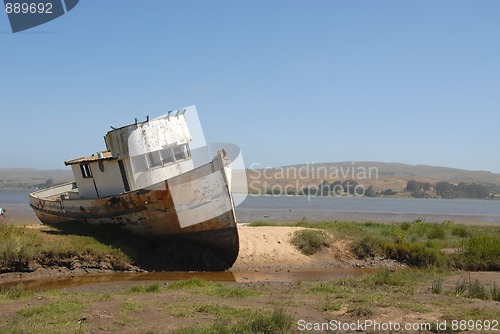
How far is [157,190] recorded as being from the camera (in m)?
14.6

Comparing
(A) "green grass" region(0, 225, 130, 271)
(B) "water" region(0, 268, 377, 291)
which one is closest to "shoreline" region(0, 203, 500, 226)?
(B) "water" region(0, 268, 377, 291)

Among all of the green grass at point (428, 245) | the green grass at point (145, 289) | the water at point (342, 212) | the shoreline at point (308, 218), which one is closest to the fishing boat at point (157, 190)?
the green grass at point (145, 289)

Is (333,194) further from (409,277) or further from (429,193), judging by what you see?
(409,277)

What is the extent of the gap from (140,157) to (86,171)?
300 cm

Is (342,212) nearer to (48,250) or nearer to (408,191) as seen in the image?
(48,250)

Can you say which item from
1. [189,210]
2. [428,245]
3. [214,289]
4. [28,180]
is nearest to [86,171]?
[189,210]

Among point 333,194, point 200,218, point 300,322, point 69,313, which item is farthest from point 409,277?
point 333,194

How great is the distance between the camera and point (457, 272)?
513 inches

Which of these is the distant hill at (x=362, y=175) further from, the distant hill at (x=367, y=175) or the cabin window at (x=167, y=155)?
the cabin window at (x=167, y=155)

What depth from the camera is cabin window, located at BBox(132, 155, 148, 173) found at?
1606 cm

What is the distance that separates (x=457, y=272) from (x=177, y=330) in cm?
907

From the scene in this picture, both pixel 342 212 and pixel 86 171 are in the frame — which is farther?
pixel 342 212

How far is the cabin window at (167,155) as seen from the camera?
1662 cm

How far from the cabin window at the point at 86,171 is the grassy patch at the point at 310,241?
25.5 ft
